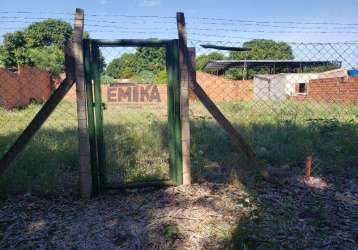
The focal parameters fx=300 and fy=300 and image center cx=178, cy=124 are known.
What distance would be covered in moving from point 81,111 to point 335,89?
16295 millimetres

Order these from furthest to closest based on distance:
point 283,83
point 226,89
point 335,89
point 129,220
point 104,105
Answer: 1. point 283,83
2. point 226,89
3. point 335,89
4. point 104,105
5. point 129,220

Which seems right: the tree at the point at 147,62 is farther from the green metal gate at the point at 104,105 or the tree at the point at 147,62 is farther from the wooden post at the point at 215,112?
the wooden post at the point at 215,112

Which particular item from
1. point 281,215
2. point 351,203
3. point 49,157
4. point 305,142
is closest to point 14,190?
point 49,157

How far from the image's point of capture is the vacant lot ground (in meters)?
2.43

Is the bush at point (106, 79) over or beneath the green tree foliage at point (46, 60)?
beneath

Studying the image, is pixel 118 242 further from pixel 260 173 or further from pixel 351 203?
pixel 351 203

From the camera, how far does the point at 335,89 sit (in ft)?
53.2

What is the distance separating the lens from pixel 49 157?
175 inches

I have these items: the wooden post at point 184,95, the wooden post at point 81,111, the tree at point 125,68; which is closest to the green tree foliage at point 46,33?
the tree at point 125,68

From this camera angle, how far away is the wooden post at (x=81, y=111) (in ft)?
9.77

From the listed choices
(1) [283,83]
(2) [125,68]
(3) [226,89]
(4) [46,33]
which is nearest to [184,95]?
(2) [125,68]

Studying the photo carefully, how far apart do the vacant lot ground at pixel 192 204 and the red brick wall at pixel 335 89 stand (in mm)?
11709

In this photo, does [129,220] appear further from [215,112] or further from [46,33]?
[46,33]

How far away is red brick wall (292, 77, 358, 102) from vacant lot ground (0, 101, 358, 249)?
461 inches
